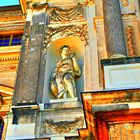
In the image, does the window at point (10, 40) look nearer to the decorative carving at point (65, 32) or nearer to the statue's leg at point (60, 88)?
the decorative carving at point (65, 32)

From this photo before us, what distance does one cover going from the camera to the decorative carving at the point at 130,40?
11.9 meters

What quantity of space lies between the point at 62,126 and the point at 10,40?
6263mm

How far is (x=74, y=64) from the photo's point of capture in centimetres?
1262

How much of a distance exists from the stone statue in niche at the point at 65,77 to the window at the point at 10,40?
3462 millimetres

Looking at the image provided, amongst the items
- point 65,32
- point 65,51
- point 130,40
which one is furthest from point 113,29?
point 65,32

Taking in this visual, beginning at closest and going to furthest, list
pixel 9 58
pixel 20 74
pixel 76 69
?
pixel 76 69
pixel 20 74
pixel 9 58

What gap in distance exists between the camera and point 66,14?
47.6 ft

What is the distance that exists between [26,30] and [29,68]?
2047 millimetres

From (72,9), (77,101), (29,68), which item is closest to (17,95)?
(29,68)

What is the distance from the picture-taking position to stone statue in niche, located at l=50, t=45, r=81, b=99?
1180 cm

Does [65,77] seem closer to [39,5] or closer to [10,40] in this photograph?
[39,5]

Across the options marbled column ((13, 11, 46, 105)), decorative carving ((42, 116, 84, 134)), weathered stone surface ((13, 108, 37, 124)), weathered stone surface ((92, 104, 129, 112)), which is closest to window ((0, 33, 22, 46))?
marbled column ((13, 11, 46, 105))

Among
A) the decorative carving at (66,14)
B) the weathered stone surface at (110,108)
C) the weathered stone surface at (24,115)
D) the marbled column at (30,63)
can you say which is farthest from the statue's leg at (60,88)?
the weathered stone surface at (110,108)

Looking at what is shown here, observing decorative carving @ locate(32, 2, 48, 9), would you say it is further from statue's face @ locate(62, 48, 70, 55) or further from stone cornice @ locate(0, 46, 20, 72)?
statue's face @ locate(62, 48, 70, 55)
